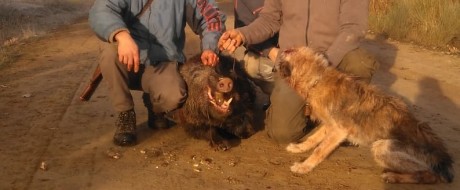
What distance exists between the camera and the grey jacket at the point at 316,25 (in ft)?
14.7

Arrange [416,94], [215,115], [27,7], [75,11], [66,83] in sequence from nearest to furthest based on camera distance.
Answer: [215,115]
[416,94]
[66,83]
[27,7]
[75,11]

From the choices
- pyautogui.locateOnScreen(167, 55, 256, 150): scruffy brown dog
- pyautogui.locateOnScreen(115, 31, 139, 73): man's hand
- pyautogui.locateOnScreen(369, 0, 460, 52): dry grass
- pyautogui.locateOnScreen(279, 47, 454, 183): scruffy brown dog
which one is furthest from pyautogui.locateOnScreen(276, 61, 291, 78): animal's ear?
pyautogui.locateOnScreen(369, 0, 460, 52): dry grass

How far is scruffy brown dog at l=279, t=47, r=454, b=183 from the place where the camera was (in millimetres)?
3861

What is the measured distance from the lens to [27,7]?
1814 centimetres

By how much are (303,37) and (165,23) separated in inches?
53.1

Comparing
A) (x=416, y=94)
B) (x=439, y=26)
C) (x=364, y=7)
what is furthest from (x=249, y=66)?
(x=439, y=26)

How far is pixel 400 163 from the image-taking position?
3898 millimetres

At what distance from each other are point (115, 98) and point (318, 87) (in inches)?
76.3

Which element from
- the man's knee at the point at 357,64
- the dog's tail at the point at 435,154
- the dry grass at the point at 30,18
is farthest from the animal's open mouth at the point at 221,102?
the dry grass at the point at 30,18

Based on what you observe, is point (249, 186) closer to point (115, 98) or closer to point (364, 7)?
point (115, 98)

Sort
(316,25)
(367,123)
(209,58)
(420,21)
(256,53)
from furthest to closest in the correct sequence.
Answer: (420,21) < (256,53) < (209,58) < (316,25) < (367,123)

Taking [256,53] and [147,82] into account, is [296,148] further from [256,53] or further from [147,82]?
[147,82]

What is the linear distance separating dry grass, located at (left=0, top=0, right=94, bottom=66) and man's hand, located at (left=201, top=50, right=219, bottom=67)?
489cm

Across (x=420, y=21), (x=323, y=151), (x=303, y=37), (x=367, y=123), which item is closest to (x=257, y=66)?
(x=303, y=37)
